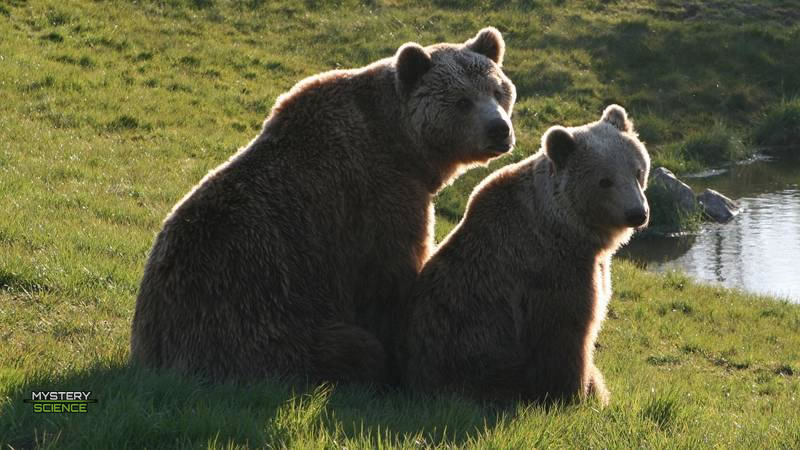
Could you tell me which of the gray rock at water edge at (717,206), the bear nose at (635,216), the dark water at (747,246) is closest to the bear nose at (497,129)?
the bear nose at (635,216)

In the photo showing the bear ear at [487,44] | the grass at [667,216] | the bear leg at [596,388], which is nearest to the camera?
the bear leg at [596,388]

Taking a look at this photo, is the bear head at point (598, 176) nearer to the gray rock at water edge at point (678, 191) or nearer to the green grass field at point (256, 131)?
the green grass field at point (256, 131)

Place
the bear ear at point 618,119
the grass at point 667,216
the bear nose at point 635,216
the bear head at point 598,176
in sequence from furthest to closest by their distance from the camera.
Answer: the grass at point 667,216
the bear ear at point 618,119
the bear head at point 598,176
the bear nose at point 635,216

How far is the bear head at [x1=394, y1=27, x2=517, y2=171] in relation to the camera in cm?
742

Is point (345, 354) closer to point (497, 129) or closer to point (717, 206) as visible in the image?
point (497, 129)

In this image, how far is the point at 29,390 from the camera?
215 inches

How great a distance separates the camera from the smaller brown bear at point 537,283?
7016 mm

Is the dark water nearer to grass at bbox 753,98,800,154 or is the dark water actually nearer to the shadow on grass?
grass at bbox 753,98,800,154

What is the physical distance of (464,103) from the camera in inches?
295

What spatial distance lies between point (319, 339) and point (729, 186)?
17.1 m

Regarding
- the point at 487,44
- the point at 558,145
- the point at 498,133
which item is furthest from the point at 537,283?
the point at 487,44

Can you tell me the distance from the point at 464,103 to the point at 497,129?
337 millimetres

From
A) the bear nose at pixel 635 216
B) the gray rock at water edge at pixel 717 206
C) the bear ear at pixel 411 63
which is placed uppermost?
the bear ear at pixel 411 63

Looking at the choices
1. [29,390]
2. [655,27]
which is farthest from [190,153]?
[655,27]
